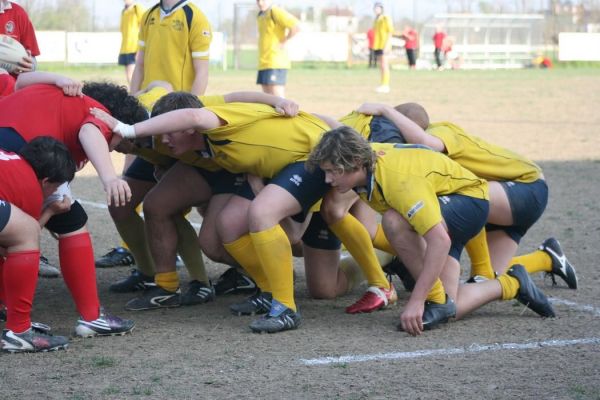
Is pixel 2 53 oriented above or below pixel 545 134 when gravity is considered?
above

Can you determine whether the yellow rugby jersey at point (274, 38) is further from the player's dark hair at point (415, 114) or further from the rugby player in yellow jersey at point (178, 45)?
the player's dark hair at point (415, 114)

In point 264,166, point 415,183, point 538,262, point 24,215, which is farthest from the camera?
point 538,262

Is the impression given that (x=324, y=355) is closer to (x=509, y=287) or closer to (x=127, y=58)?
(x=509, y=287)

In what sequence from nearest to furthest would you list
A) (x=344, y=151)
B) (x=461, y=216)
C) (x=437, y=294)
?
(x=344, y=151), (x=437, y=294), (x=461, y=216)

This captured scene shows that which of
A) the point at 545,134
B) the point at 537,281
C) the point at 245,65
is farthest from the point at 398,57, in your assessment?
the point at 537,281

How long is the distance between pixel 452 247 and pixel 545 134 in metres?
9.93

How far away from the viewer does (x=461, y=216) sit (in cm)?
555

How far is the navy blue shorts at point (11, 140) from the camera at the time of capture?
5.02 metres

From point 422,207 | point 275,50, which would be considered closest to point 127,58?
point 275,50

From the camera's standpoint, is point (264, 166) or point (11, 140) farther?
point (264, 166)

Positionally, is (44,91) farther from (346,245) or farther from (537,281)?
(537,281)

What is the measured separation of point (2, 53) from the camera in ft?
20.6

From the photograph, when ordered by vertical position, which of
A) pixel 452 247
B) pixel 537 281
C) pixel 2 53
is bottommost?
pixel 537 281

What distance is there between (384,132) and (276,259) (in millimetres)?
1147
